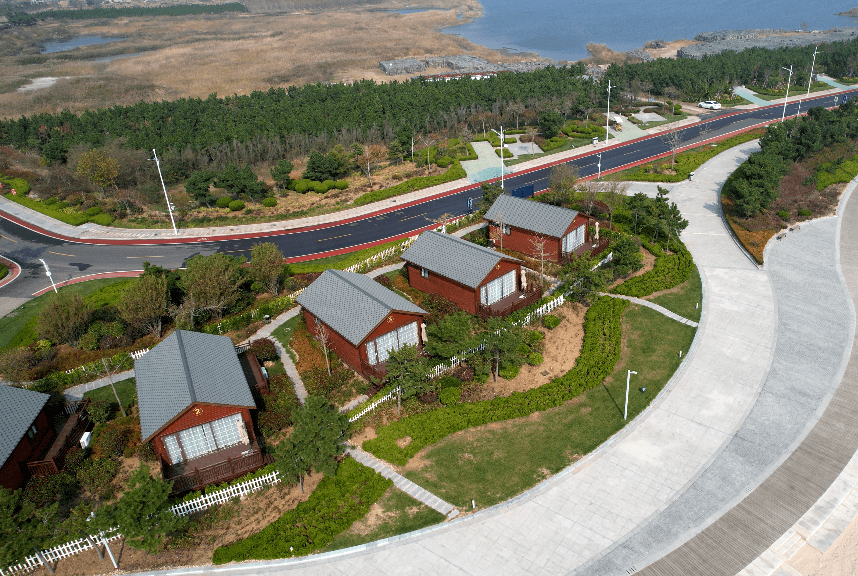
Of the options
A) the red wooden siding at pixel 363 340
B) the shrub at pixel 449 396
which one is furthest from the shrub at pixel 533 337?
the red wooden siding at pixel 363 340

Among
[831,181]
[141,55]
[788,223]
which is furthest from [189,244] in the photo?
[141,55]

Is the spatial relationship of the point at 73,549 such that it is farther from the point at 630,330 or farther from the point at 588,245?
the point at 588,245

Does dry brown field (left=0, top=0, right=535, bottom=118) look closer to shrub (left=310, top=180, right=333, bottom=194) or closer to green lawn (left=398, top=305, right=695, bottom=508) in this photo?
shrub (left=310, top=180, right=333, bottom=194)

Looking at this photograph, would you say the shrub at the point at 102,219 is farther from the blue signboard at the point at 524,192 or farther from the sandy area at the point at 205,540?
the sandy area at the point at 205,540

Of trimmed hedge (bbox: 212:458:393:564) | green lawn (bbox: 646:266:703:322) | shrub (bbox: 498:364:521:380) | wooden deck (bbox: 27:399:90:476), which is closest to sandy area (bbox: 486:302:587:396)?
shrub (bbox: 498:364:521:380)

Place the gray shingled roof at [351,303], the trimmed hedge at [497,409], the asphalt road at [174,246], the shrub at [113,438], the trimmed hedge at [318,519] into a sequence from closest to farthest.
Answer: the trimmed hedge at [318,519], the trimmed hedge at [497,409], the shrub at [113,438], the gray shingled roof at [351,303], the asphalt road at [174,246]

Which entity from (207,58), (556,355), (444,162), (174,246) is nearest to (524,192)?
(444,162)
